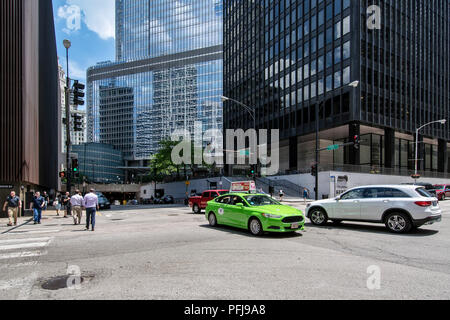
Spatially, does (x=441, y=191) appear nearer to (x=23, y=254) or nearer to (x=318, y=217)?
(x=318, y=217)

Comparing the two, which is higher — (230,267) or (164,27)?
(164,27)

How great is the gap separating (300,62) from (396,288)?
149ft

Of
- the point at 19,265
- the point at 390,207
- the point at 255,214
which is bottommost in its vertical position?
the point at 19,265

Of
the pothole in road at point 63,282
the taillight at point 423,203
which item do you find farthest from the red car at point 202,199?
the pothole in road at point 63,282

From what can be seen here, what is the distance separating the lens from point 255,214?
31.5 feet

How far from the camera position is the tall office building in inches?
4437

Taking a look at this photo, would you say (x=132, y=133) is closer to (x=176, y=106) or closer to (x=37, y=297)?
(x=176, y=106)

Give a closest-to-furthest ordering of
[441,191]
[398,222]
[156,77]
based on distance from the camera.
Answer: [398,222], [441,191], [156,77]

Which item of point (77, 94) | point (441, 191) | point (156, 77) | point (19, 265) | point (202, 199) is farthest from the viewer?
point (156, 77)

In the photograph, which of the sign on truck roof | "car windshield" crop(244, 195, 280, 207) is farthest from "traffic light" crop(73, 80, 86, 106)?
the sign on truck roof

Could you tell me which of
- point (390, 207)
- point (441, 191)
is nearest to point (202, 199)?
point (390, 207)

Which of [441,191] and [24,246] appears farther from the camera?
[441,191]

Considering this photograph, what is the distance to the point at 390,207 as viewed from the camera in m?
9.96

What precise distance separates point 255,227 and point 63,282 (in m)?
6.04
